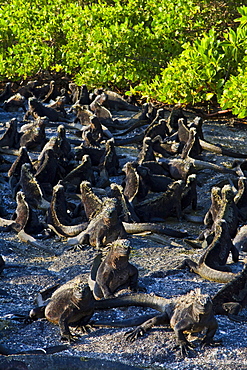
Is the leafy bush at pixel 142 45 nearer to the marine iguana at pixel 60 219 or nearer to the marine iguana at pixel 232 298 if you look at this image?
the marine iguana at pixel 60 219

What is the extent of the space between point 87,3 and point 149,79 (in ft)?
23.0

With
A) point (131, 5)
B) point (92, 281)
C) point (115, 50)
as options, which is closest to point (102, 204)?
point (92, 281)

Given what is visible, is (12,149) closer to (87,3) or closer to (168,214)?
(168,214)

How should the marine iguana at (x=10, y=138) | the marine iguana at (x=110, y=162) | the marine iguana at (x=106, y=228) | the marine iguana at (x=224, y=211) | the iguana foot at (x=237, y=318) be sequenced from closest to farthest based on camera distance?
the iguana foot at (x=237, y=318), the marine iguana at (x=106, y=228), the marine iguana at (x=224, y=211), the marine iguana at (x=110, y=162), the marine iguana at (x=10, y=138)

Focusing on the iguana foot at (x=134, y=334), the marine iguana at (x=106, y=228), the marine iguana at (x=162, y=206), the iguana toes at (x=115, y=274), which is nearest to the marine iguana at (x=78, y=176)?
the marine iguana at (x=162, y=206)

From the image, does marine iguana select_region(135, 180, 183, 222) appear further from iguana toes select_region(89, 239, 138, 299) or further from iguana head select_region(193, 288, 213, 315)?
iguana head select_region(193, 288, 213, 315)

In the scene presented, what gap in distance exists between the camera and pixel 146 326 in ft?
18.4

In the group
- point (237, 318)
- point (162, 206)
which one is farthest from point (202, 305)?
point (162, 206)

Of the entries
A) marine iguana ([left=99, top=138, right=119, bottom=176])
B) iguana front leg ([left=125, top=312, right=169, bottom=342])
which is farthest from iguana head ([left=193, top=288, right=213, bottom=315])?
marine iguana ([left=99, top=138, right=119, bottom=176])

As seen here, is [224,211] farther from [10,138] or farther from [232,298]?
[10,138]

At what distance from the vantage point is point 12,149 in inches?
581

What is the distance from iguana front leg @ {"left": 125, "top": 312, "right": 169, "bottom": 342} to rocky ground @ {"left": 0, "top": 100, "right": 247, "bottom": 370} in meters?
0.05

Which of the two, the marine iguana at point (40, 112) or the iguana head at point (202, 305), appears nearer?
the iguana head at point (202, 305)

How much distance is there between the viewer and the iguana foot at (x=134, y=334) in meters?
5.51
